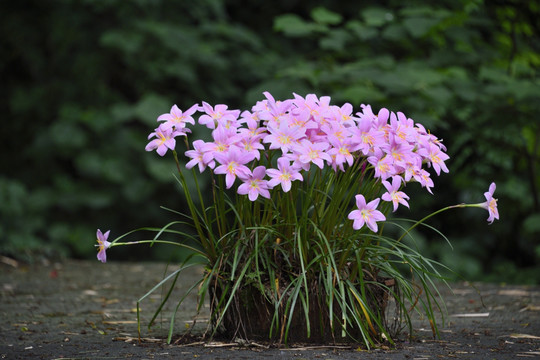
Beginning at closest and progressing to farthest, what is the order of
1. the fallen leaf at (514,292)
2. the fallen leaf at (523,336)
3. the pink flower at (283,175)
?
1. the pink flower at (283,175)
2. the fallen leaf at (523,336)
3. the fallen leaf at (514,292)

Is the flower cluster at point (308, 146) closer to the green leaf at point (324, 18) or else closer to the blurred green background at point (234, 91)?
the blurred green background at point (234, 91)

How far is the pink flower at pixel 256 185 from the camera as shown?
6.14 ft

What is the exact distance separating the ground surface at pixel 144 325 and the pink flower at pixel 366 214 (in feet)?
1.24

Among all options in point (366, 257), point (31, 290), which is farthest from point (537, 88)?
point (31, 290)

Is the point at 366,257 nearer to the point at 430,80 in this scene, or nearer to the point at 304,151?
the point at 304,151

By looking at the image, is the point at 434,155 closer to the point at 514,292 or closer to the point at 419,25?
the point at 514,292

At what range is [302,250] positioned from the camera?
2021 mm

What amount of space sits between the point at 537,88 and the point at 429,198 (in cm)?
161

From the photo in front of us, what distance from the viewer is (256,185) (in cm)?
190

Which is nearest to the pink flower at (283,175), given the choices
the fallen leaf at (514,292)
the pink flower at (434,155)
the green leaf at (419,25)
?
the pink flower at (434,155)

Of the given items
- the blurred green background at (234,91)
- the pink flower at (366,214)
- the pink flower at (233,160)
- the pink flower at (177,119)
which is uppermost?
the blurred green background at (234,91)

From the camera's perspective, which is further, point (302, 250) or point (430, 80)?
point (430, 80)

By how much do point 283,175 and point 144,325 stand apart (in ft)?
3.41

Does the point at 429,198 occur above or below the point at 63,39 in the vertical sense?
below
